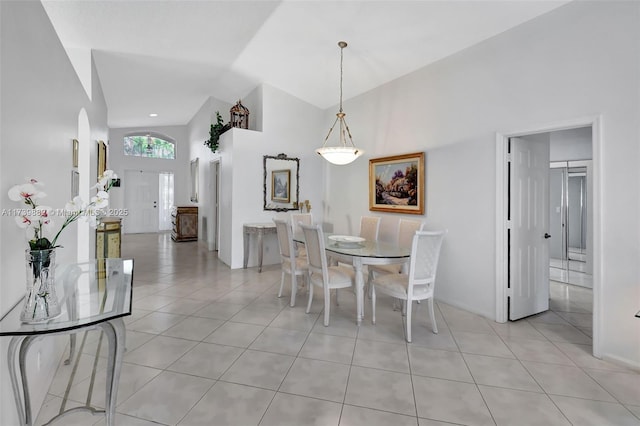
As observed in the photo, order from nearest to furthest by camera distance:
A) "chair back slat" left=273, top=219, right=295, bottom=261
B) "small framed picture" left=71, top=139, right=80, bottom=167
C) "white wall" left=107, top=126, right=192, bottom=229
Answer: "small framed picture" left=71, top=139, right=80, bottom=167, "chair back slat" left=273, top=219, right=295, bottom=261, "white wall" left=107, top=126, right=192, bottom=229

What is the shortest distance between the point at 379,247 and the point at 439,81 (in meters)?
2.14

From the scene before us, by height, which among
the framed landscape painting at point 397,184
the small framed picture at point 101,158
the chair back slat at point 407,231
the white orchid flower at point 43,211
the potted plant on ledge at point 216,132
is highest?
the potted plant on ledge at point 216,132

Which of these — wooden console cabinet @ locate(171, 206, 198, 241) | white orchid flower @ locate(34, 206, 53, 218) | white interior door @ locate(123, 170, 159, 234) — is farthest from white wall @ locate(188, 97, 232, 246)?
white orchid flower @ locate(34, 206, 53, 218)

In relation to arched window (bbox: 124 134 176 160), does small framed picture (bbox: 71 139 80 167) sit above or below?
below

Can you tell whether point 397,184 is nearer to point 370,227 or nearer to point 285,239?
point 370,227

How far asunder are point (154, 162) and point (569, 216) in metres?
10.8

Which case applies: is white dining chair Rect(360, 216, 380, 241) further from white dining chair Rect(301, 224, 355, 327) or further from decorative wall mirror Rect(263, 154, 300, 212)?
decorative wall mirror Rect(263, 154, 300, 212)

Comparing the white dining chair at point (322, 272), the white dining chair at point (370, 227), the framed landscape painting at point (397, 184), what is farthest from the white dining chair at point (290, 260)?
the framed landscape painting at point (397, 184)

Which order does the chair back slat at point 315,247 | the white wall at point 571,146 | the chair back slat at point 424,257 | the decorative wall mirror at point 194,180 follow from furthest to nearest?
the decorative wall mirror at point 194,180, the white wall at point 571,146, the chair back slat at point 315,247, the chair back slat at point 424,257

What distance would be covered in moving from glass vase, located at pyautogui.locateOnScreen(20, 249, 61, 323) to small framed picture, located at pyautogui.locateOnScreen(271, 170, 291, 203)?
173 inches

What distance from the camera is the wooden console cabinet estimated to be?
28.6 feet

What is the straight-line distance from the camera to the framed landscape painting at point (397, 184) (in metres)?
4.21

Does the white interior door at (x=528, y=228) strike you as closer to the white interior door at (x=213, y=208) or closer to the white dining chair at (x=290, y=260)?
the white dining chair at (x=290, y=260)

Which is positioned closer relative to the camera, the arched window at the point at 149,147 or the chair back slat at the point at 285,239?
the chair back slat at the point at 285,239
